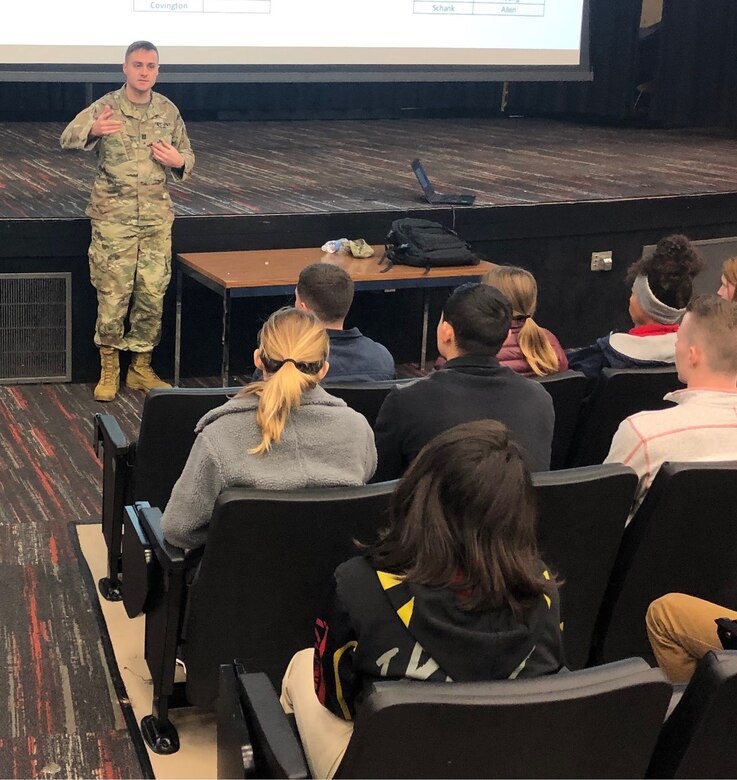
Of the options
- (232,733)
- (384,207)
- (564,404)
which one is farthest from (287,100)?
(232,733)

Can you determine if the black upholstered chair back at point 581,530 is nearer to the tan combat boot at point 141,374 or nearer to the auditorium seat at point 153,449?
the auditorium seat at point 153,449

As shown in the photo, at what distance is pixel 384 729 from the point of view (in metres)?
1.33

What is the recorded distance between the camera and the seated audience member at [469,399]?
2445mm

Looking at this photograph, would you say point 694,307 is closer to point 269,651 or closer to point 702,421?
point 702,421

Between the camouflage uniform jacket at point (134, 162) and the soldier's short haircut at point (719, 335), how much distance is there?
2529 mm

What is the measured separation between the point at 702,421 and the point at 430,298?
299 centimetres

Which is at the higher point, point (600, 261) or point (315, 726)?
point (600, 261)

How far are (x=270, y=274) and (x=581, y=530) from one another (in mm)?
2423

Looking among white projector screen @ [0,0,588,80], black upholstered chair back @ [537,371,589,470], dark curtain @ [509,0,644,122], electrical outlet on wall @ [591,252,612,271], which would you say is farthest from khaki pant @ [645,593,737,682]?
dark curtain @ [509,0,644,122]

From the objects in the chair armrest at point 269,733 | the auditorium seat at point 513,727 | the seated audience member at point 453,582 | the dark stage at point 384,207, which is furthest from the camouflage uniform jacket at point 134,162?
the auditorium seat at point 513,727

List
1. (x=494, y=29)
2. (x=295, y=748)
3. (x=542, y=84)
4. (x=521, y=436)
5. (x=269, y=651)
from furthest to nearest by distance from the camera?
1. (x=542, y=84)
2. (x=494, y=29)
3. (x=521, y=436)
4. (x=269, y=651)
5. (x=295, y=748)

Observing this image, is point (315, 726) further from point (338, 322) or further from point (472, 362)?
point (338, 322)

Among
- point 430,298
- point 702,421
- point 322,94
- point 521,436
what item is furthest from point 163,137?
point 322,94

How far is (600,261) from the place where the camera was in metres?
5.64
